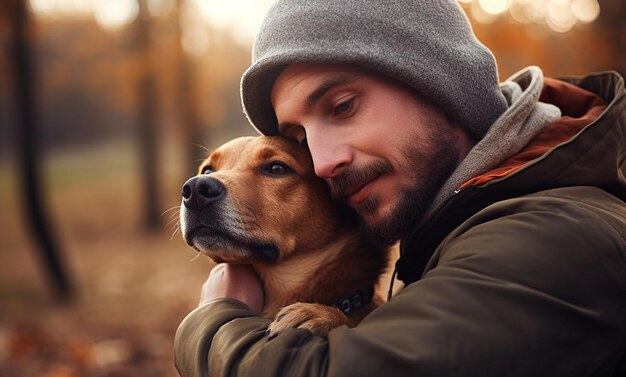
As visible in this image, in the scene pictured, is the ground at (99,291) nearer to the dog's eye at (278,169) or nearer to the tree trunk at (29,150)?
the tree trunk at (29,150)

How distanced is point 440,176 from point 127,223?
15190 millimetres

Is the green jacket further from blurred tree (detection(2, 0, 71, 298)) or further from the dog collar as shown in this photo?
blurred tree (detection(2, 0, 71, 298))

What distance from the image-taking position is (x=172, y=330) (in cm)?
694

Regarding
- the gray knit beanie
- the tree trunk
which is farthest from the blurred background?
the gray knit beanie

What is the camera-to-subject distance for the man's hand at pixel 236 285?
236 cm

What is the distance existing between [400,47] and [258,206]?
89cm

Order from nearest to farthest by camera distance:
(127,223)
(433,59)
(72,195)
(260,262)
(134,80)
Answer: (433,59) < (260,262) < (134,80) < (127,223) < (72,195)

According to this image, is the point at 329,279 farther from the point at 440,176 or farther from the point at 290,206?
the point at 440,176

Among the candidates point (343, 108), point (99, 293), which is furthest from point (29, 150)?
point (343, 108)

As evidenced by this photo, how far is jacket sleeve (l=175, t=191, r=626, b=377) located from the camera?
51.6 inches

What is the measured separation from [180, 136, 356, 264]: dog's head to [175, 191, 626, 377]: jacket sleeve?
36.7 inches

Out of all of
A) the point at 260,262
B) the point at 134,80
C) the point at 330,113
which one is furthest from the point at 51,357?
the point at 134,80

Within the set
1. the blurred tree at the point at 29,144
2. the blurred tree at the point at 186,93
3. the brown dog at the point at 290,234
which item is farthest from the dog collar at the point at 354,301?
the blurred tree at the point at 186,93

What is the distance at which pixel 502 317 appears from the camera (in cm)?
133
